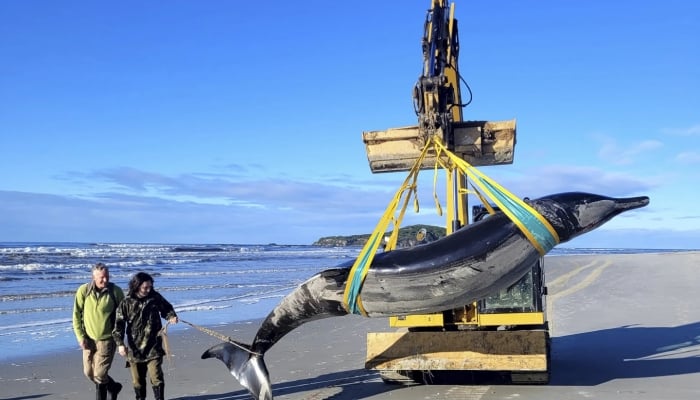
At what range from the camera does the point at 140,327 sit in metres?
7.97

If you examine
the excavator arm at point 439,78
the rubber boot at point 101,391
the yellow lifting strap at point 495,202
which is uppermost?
the excavator arm at point 439,78

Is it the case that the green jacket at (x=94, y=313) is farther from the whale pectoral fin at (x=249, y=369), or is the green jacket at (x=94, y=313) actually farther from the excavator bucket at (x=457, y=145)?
the excavator bucket at (x=457, y=145)

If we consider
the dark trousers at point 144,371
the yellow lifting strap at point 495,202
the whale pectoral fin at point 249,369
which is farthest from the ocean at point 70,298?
the yellow lifting strap at point 495,202

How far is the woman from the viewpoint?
313 inches

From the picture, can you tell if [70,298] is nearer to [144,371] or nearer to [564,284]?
[144,371]

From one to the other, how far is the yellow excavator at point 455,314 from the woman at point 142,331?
8.82 ft

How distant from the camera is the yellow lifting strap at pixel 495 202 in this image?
6.18 m


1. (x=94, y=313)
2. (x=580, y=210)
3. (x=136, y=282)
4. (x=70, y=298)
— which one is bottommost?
(x=70, y=298)

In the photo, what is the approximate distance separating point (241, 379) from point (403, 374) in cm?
251

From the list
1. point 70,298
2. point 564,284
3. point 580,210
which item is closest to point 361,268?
point 580,210

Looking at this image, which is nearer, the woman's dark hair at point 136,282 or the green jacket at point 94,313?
the woman's dark hair at point 136,282

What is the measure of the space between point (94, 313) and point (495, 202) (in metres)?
4.78

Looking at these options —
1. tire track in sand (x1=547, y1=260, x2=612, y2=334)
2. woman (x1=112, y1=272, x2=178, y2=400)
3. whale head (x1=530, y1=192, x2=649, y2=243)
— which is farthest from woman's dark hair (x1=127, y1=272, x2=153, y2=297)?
tire track in sand (x1=547, y1=260, x2=612, y2=334)

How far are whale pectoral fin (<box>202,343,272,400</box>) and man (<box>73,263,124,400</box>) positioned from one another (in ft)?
4.42
